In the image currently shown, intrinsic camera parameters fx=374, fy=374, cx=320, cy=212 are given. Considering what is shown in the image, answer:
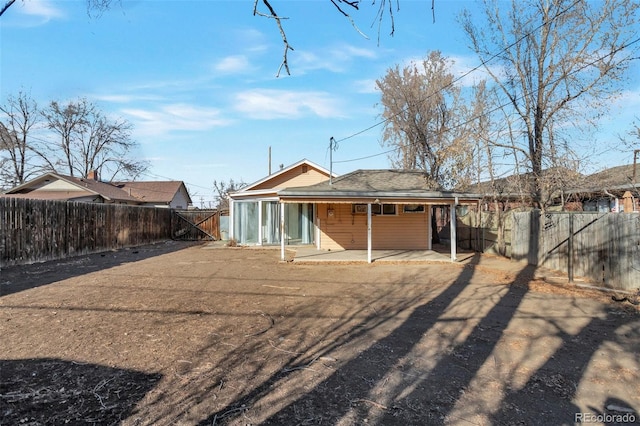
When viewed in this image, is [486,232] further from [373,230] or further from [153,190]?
[153,190]

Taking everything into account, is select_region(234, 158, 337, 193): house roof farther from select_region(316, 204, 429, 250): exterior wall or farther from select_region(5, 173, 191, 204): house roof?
select_region(5, 173, 191, 204): house roof

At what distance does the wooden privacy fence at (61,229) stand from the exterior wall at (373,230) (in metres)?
8.76

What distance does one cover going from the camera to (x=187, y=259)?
1288cm

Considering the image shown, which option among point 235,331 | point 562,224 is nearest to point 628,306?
point 562,224

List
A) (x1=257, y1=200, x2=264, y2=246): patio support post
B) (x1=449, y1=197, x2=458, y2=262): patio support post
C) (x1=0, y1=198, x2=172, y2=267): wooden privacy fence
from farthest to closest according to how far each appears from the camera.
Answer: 1. (x1=257, y1=200, x2=264, y2=246): patio support post
2. (x1=449, y1=197, x2=458, y2=262): patio support post
3. (x1=0, y1=198, x2=172, y2=267): wooden privacy fence

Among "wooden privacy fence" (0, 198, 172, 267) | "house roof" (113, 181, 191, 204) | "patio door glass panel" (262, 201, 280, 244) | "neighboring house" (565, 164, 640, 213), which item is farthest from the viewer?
"house roof" (113, 181, 191, 204)

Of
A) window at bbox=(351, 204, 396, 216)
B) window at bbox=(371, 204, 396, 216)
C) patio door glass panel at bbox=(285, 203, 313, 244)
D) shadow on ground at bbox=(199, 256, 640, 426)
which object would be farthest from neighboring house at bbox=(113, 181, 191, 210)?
shadow on ground at bbox=(199, 256, 640, 426)

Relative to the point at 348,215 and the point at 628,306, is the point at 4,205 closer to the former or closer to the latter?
the point at 348,215

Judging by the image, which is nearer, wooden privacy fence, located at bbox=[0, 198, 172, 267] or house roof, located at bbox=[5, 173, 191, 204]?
wooden privacy fence, located at bbox=[0, 198, 172, 267]

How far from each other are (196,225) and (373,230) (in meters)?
12.6

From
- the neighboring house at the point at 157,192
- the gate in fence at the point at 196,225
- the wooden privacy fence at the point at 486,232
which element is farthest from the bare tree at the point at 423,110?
the neighboring house at the point at 157,192

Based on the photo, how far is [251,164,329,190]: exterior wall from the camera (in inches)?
723

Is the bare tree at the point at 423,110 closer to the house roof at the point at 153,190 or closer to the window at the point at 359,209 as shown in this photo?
the window at the point at 359,209

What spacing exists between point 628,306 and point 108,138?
1631 inches
